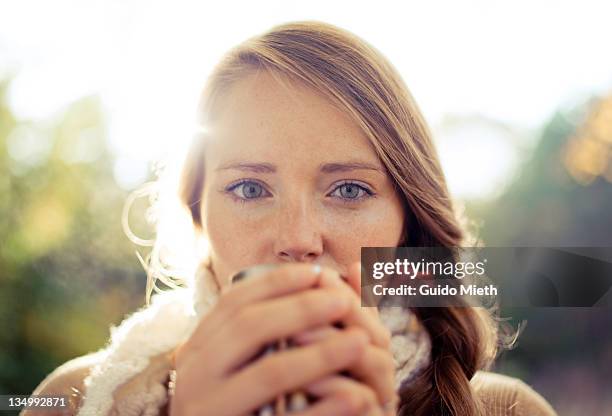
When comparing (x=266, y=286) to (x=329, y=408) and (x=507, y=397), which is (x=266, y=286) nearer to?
(x=329, y=408)

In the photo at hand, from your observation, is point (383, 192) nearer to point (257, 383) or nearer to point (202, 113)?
point (202, 113)

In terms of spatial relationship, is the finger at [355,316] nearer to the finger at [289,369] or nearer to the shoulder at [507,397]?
the finger at [289,369]

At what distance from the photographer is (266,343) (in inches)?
12.3

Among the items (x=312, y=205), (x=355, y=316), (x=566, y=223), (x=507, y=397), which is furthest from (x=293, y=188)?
(x=566, y=223)

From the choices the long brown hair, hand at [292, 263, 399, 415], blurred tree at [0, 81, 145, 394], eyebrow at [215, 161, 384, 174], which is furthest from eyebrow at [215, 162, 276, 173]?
blurred tree at [0, 81, 145, 394]

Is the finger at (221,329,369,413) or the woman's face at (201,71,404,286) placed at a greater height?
the woman's face at (201,71,404,286)

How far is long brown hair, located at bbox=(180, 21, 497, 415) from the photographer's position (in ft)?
2.25

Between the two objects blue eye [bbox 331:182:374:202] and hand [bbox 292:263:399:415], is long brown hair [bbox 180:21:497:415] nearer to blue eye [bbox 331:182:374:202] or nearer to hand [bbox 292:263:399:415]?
blue eye [bbox 331:182:374:202]

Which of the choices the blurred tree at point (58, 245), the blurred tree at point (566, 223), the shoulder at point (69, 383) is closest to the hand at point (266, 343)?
the shoulder at point (69, 383)

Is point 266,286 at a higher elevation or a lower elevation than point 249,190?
lower

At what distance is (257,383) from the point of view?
0.30 metres

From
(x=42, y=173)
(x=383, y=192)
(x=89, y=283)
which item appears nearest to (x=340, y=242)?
(x=383, y=192)

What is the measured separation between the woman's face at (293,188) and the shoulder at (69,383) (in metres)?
0.26

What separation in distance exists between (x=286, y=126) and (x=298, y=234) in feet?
0.41
